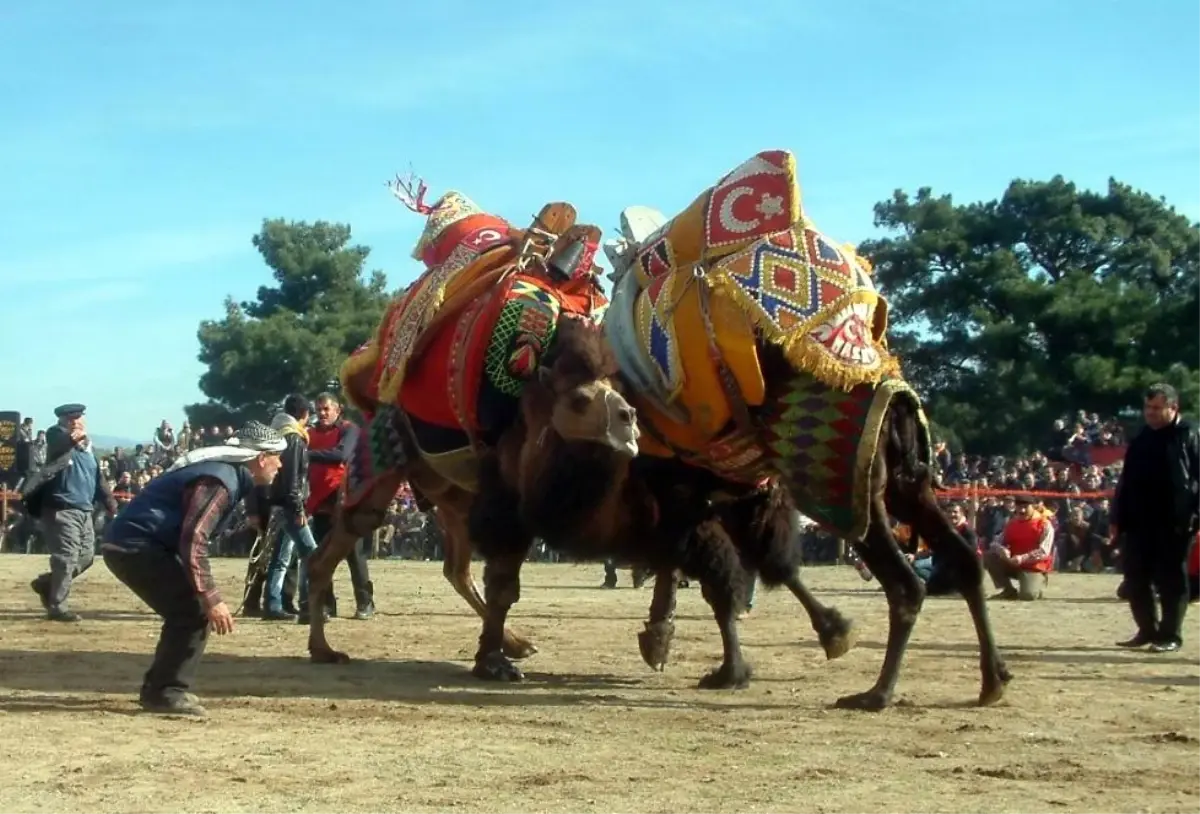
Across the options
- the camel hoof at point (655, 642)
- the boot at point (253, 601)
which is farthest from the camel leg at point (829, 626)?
the boot at point (253, 601)

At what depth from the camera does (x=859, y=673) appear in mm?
9344

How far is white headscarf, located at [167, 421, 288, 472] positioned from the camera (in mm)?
7586

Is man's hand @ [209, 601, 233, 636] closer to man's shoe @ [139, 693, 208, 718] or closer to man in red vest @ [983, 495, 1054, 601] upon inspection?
man's shoe @ [139, 693, 208, 718]

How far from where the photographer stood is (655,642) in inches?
352

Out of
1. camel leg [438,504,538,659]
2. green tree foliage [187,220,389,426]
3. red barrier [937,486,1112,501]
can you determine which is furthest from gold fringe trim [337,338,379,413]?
green tree foliage [187,220,389,426]

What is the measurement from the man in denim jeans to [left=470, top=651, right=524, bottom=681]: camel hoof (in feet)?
13.5

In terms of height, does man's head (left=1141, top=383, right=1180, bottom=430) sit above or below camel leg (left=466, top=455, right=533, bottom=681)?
above

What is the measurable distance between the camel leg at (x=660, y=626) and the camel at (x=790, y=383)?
1.41 feet

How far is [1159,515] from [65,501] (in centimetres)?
846

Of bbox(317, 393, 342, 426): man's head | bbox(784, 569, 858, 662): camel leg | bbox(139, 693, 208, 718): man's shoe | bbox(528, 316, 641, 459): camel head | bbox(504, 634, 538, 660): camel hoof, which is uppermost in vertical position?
bbox(317, 393, 342, 426): man's head

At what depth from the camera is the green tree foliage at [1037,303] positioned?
33.6m

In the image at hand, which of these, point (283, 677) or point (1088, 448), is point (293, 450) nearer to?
point (283, 677)

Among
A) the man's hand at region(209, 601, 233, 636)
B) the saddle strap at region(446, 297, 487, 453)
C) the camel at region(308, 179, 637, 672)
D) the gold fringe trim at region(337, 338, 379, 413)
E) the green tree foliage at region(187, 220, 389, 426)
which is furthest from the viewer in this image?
the green tree foliage at region(187, 220, 389, 426)

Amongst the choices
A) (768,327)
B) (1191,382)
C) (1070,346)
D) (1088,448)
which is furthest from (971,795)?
(1070,346)
